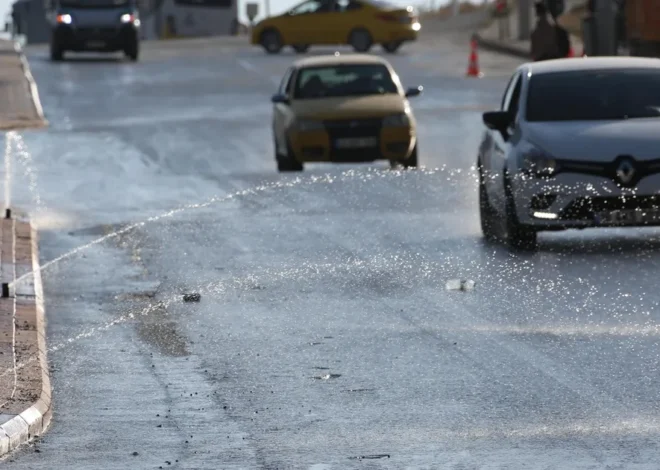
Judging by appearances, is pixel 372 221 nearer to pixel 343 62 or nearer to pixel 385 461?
pixel 343 62

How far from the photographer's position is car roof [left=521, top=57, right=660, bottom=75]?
17.2 metres

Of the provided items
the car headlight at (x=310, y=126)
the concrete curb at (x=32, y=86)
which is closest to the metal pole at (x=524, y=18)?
Result: the concrete curb at (x=32, y=86)

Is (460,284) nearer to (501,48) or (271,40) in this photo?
(501,48)

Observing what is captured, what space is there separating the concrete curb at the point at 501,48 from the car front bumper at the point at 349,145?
1036 inches

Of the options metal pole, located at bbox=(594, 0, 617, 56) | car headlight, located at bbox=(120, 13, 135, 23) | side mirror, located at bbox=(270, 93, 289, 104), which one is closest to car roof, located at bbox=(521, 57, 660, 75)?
side mirror, located at bbox=(270, 93, 289, 104)

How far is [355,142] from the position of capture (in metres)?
24.9

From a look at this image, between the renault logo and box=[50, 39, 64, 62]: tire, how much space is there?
37.5m

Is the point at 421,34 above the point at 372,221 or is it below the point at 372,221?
below

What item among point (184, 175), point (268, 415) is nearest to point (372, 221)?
point (184, 175)

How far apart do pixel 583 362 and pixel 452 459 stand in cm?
269

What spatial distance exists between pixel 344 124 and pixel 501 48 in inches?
1222

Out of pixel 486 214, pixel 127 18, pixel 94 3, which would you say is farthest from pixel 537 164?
pixel 94 3

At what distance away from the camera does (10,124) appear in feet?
108

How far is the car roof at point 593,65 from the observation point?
56.4ft
